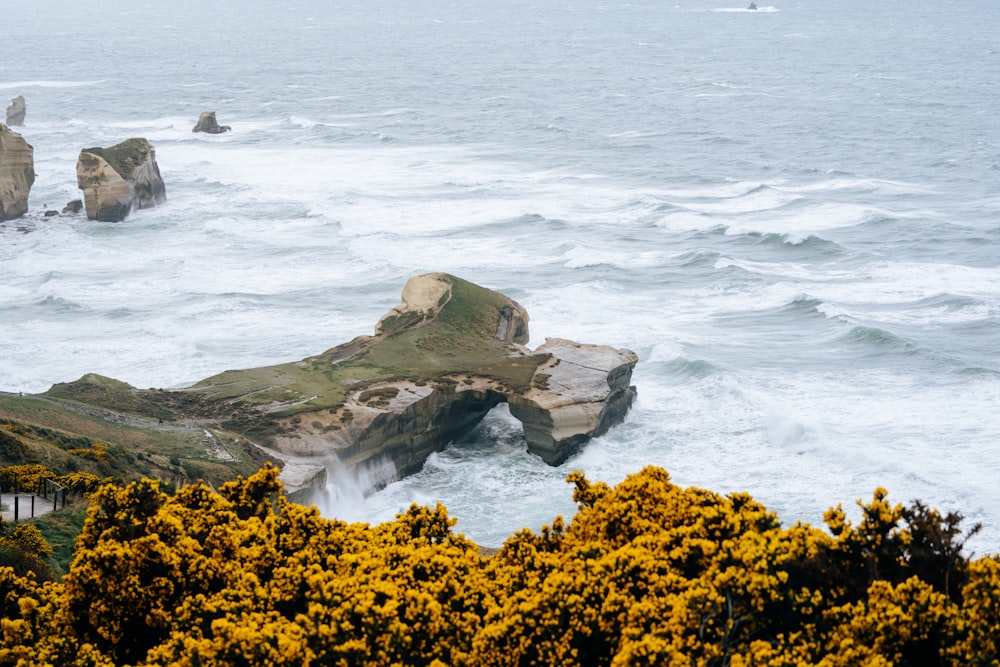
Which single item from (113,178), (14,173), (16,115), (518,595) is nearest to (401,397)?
(518,595)

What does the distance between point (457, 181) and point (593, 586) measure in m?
78.3

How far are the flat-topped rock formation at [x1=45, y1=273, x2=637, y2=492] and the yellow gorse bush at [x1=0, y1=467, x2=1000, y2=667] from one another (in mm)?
16234

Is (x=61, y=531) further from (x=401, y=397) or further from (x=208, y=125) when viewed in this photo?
(x=208, y=125)

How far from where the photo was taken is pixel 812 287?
2505 inches

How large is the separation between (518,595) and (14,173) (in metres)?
67.1

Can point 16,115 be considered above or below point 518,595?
below

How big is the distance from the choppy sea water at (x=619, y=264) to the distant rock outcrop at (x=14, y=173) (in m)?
1.34

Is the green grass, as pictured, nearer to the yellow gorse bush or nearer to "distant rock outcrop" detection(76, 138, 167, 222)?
the yellow gorse bush

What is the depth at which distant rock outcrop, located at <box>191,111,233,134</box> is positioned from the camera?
122125 millimetres

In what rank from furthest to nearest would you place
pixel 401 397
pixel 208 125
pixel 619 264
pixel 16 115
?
pixel 16 115 < pixel 208 125 < pixel 619 264 < pixel 401 397

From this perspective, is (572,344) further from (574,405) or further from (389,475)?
(389,475)

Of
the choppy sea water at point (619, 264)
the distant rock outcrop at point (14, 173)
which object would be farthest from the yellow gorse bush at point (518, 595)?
the distant rock outcrop at point (14, 173)

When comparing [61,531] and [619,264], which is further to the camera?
[619,264]

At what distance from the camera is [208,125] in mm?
122375
